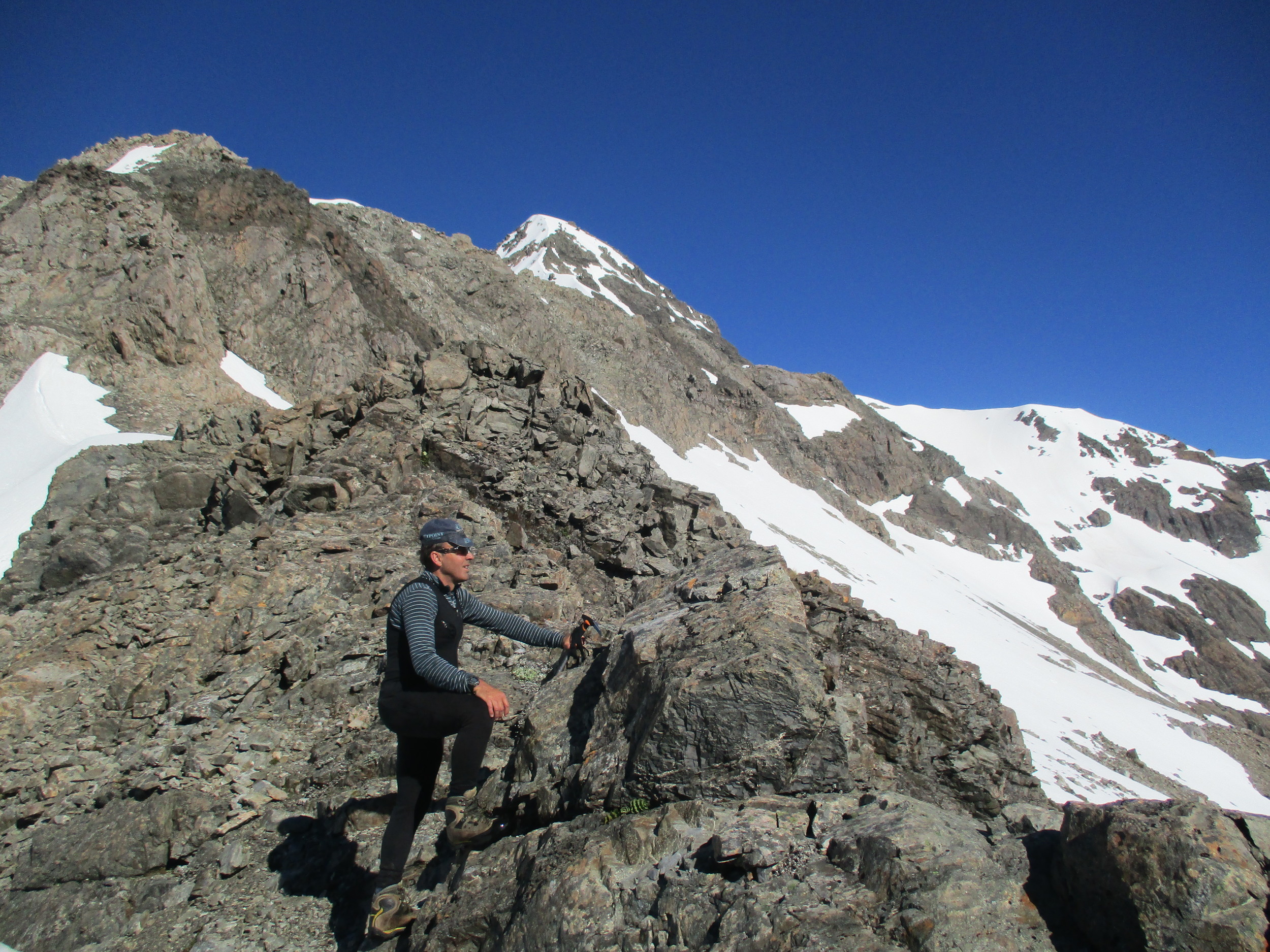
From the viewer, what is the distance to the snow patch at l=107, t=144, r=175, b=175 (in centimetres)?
3381

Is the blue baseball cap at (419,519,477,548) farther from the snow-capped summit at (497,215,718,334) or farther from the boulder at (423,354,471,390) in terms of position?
the snow-capped summit at (497,215,718,334)

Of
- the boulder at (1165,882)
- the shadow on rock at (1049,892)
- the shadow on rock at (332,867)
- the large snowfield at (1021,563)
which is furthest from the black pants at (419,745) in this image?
the large snowfield at (1021,563)

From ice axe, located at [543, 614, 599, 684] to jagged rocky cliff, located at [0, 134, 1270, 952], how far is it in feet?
0.70

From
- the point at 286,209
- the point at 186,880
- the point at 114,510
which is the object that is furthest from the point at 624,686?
the point at 286,209

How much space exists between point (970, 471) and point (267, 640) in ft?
429

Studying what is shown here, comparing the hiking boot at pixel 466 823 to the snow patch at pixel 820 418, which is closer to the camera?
the hiking boot at pixel 466 823

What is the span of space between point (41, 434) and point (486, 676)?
66.1ft

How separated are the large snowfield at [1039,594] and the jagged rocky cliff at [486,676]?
0.67 metres

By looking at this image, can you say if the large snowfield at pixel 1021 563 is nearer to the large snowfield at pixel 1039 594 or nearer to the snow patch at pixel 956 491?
the large snowfield at pixel 1039 594

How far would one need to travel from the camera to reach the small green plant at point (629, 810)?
410 centimetres

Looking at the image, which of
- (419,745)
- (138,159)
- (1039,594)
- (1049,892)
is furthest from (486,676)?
(1039,594)

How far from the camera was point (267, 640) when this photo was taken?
25.7 feet

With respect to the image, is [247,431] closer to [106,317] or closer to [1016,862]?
[106,317]

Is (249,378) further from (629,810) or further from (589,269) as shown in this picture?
(589,269)
